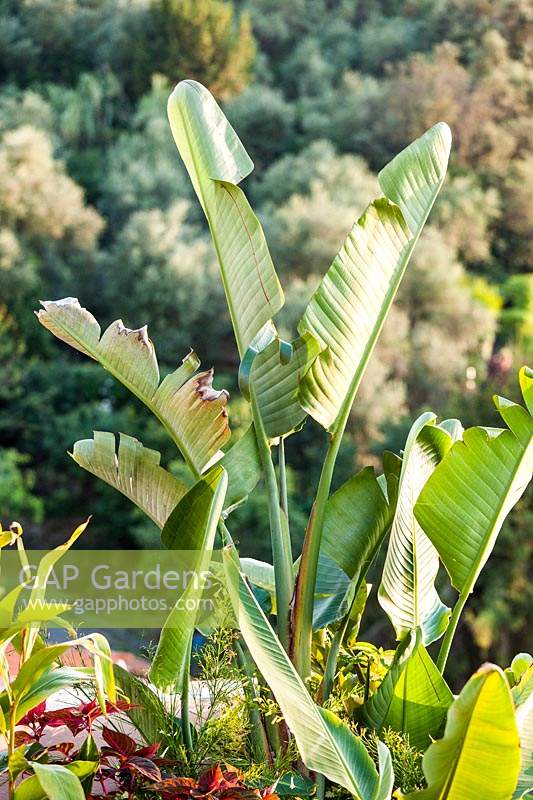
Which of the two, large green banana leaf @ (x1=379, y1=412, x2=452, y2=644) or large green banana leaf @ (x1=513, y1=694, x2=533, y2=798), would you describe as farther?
large green banana leaf @ (x1=379, y1=412, x2=452, y2=644)

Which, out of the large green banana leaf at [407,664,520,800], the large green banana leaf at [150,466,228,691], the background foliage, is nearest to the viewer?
the large green banana leaf at [407,664,520,800]

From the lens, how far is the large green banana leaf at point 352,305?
1.34 m

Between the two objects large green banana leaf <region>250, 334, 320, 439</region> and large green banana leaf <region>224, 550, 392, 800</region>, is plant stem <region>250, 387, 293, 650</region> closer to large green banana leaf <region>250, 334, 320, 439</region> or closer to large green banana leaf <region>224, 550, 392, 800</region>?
large green banana leaf <region>250, 334, 320, 439</region>

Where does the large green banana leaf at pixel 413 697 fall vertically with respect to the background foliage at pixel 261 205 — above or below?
below

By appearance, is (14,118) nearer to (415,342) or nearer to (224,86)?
(224,86)

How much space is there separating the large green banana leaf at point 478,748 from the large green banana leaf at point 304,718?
0.06 metres

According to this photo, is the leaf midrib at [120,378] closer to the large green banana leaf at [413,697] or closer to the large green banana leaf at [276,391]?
the large green banana leaf at [276,391]

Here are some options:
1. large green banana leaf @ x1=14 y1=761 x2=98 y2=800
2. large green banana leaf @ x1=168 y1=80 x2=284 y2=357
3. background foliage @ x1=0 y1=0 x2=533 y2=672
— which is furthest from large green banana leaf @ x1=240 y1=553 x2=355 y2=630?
background foliage @ x1=0 y1=0 x2=533 y2=672

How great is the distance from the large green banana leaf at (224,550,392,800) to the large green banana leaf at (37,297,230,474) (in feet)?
0.99

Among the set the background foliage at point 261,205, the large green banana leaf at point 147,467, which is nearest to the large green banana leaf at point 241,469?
the large green banana leaf at point 147,467

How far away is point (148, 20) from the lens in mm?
14266

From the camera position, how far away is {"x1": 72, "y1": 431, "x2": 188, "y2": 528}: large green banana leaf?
1.39 m

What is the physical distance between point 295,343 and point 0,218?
9.99 meters

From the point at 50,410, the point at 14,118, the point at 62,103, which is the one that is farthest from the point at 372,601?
the point at 62,103
